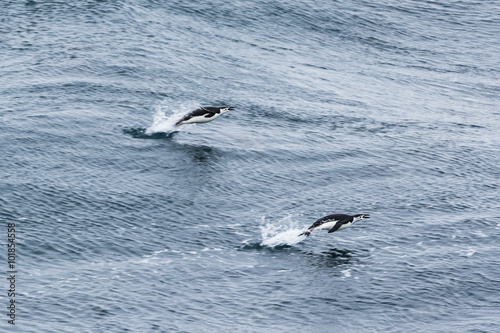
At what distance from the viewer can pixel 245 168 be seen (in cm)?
5772

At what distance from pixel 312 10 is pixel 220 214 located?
50.2 metres

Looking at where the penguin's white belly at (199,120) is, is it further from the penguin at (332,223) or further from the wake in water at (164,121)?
the penguin at (332,223)

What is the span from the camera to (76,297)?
3903 cm

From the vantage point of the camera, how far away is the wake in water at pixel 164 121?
2413 inches

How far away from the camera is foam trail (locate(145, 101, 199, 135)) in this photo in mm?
62156

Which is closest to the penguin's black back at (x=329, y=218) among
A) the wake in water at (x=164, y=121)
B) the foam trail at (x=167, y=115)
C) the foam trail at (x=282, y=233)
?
the foam trail at (x=282, y=233)

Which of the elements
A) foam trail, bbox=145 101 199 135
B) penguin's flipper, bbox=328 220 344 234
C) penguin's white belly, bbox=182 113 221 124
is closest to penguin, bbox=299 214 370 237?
penguin's flipper, bbox=328 220 344 234

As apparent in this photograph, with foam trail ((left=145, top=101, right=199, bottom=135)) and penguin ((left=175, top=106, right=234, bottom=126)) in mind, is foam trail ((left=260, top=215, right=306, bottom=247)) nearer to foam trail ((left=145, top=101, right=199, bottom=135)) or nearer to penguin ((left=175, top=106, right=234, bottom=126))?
penguin ((left=175, top=106, right=234, bottom=126))

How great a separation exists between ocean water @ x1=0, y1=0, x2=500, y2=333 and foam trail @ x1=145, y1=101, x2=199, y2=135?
25 centimetres

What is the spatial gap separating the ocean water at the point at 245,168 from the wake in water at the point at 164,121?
0.21 metres

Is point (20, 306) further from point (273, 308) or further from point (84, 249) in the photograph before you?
point (273, 308)

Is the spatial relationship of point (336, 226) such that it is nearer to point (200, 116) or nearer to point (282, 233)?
point (282, 233)

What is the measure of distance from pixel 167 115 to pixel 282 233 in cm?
1997

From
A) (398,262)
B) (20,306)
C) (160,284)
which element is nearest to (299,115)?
(398,262)
